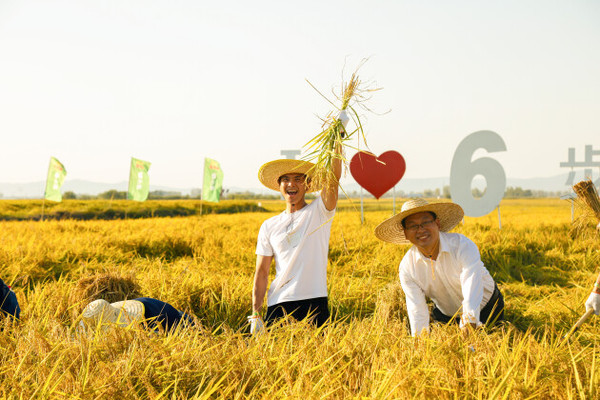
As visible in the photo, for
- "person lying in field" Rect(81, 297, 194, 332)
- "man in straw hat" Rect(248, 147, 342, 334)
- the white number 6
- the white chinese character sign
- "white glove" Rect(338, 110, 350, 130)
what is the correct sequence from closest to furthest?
"white glove" Rect(338, 110, 350, 130) → "person lying in field" Rect(81, 297, 194, 332) → "man in straw hat" Rect(248, 147, 342, 334) → the white number 6 → the white chinese character sign

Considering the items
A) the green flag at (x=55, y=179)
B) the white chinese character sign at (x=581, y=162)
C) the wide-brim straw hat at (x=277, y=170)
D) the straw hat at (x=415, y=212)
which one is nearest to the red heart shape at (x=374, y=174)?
the wide-brim straw hat at (x=277, y=170)

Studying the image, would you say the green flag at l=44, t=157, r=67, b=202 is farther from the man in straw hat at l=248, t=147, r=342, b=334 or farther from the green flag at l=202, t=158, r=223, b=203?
the man in straw hat at l=248, t=147, r=342, b=334

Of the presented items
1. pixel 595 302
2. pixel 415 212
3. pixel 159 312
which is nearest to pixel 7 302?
pixel 159 312

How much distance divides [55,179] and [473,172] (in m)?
14.7

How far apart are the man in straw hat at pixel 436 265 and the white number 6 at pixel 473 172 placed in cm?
566

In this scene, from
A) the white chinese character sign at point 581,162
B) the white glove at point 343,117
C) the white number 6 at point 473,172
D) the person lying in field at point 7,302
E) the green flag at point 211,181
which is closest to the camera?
the white glove at point 343,117

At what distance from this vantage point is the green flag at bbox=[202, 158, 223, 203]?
18031 millimetres

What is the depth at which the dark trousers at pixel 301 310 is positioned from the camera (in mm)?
3053

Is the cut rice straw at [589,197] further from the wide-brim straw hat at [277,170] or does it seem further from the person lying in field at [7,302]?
the person lying in field at [7,302]

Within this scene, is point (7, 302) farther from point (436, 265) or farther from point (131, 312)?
point (436, 265)

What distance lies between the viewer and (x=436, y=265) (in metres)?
2.97

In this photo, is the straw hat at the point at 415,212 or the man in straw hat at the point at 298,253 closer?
the straw hat at the point at 415,212

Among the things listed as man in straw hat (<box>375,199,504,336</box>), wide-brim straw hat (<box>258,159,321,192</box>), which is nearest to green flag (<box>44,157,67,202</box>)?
wide-brim straw hat (<box>258,159,321,192</box>)

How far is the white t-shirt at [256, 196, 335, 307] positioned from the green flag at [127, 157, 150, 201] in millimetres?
16400
